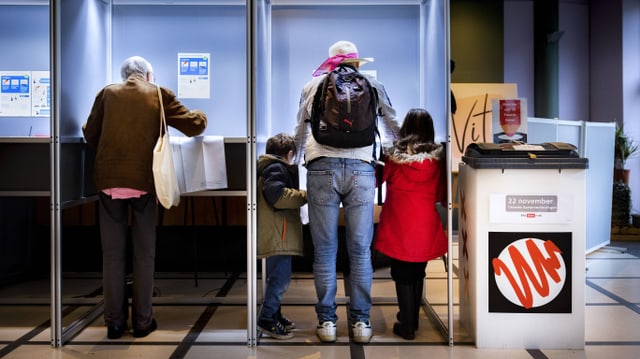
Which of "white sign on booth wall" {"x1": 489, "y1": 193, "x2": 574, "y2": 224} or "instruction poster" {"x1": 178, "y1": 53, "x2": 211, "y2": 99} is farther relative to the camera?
"instruction poster" {"x1": 178, "y1": 53, "x2": 211, "y2": 99}

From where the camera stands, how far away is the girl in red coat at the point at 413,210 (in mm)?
2830

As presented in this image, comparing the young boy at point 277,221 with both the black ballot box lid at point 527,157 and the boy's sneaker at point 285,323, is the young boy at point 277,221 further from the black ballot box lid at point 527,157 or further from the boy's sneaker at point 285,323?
the black ballot box lid at point 527,157

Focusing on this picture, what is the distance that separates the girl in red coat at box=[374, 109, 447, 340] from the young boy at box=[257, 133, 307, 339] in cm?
47

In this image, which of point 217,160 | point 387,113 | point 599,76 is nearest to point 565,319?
point 387,113

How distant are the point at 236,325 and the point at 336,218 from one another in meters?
0.91

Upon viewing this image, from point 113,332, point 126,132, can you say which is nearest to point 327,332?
point 113,332

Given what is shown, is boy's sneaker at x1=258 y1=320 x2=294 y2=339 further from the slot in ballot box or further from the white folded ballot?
the slot in ballot box

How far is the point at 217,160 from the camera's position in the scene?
Answer: 126 inches

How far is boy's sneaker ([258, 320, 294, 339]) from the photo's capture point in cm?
288

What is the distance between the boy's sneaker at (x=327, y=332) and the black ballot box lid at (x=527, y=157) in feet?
3.46

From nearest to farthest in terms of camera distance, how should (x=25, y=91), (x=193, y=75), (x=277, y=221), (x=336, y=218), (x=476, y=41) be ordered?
1. (x=336, y=218)
2. (x=277, y=221)
3. (x=193, y=75)
4. (x=25, y=91)
5. (x=476, y=41)

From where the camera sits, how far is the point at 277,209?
2.89m

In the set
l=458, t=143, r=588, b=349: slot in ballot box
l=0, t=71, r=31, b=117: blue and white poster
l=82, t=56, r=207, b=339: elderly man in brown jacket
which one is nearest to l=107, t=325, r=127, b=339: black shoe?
l=82, t=56, r=207, b=339: elderly man in brown jacket

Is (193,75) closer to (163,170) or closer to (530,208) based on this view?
(163,170)
